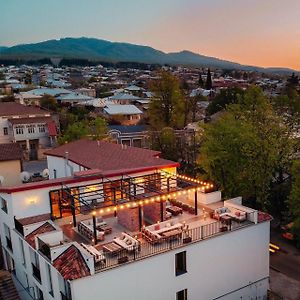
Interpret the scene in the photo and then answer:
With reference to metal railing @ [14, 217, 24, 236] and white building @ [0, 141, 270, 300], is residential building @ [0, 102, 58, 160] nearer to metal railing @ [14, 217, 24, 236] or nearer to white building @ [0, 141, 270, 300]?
white building @ [0, 141, 270, 300]

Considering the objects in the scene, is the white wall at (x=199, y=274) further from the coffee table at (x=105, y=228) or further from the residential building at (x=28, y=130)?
the residential building at (x=28, y=130)

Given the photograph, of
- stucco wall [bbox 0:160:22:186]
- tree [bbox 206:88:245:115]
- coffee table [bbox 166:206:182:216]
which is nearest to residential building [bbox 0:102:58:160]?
stucco wall [bbox 0:160:22:186]

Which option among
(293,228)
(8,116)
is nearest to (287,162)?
(293,228)

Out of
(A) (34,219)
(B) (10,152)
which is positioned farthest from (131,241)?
(B) (10,152)

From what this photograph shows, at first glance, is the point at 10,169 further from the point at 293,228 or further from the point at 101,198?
the point at 293,228

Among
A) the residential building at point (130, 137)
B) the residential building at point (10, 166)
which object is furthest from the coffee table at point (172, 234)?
the residential building at point (130, 137)

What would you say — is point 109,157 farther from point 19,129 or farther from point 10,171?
point 19,129
